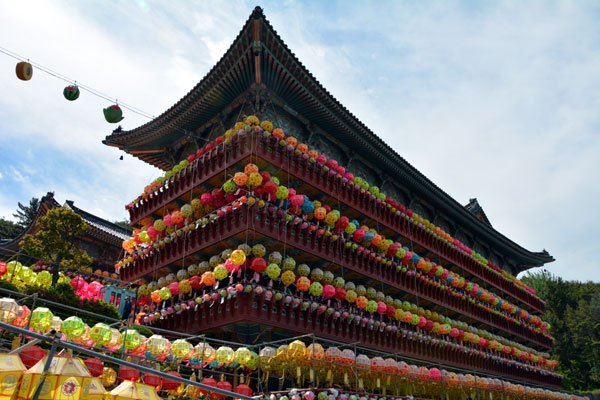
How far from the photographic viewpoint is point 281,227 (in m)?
20.7

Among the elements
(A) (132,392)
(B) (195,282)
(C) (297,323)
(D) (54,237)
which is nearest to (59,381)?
(A) (132,392)

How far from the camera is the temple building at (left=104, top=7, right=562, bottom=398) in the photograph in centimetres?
1991

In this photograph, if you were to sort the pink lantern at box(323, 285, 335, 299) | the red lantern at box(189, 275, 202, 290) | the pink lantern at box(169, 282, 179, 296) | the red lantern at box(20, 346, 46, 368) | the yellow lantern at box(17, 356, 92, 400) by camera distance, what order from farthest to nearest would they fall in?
the pink lantern at box(169, 282, 179, 296) → the pink lantern at box(323, 285, 335, 299) → the red lantern at box(189, 275, 202, 290) → the red lantern at box(20, 346, 46, 368) → the yellow lantern at box(17, 356, 92, 400)

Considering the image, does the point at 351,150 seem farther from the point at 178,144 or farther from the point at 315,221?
the point at 178,144

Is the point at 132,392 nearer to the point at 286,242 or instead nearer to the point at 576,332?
the point at 286,242

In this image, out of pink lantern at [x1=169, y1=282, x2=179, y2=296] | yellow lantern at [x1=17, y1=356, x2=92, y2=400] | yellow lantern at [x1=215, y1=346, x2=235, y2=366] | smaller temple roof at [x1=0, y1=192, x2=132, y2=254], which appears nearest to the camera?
yellow lantern at [x1=17, y1=356, x2=92, y2=400]

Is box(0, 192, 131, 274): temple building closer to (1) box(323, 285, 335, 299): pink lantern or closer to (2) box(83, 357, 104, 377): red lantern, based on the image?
(1) box(323, 285, 335, 299): pink lantern

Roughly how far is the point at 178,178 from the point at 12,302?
13151 mm

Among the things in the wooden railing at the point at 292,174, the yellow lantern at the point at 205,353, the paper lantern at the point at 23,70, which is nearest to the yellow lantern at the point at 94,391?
the yellow lantern at the point at 205,353

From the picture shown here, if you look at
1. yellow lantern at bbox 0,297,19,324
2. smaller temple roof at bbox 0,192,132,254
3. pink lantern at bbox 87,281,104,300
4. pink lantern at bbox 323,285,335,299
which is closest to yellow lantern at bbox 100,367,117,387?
yellow lantern at bbox 0,297,19,324

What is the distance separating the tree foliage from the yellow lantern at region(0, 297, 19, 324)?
174ft

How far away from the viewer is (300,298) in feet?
65.3

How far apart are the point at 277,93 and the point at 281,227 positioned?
709 cm

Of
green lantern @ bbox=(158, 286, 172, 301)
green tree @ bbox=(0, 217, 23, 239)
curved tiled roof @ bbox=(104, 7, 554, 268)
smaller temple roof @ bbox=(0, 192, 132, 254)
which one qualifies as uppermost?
green tree @ bbox=(0, 217, 23, 239)
